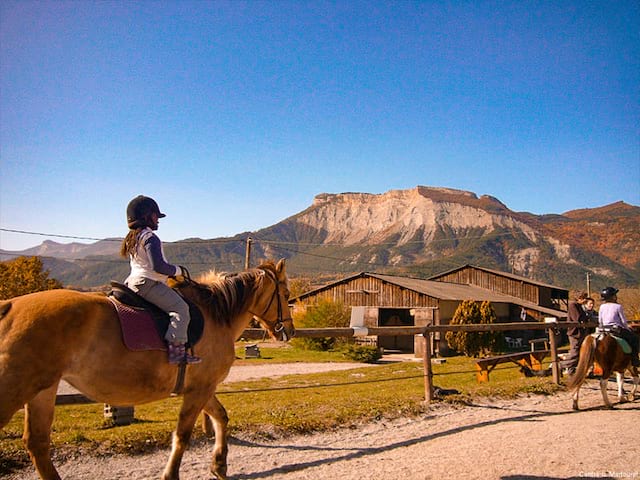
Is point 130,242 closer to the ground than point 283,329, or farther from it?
farther from it

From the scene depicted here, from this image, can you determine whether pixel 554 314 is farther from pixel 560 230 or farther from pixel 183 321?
pixel 560 230

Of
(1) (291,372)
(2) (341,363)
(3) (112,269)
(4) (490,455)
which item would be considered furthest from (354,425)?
(3) (112,269)

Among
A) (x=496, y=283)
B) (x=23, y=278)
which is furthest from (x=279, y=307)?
(x=496, y=283)

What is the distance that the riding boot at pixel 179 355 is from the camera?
421 centimetres

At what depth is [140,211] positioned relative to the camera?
14.5 feet

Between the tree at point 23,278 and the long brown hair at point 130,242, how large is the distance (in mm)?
36363

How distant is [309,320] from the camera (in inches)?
1212

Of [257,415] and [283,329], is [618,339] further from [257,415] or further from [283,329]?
[283,329]

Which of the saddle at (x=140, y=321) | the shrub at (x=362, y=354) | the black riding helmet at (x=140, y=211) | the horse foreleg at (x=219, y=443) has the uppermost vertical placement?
the black riding helmet at (x=140, y=211)

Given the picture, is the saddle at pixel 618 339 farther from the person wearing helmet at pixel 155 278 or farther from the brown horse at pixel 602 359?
the person wearing helmet at pixel 155 278

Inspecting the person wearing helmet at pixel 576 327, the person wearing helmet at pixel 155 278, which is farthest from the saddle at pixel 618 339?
the person wearing helmet at pixel 155 278

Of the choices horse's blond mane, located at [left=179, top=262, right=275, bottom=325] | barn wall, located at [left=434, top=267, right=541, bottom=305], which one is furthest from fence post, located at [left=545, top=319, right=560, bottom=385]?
barn wall, located at [left=434, top=267, right=541, bottom=305]

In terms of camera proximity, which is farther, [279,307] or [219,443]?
[279,307]

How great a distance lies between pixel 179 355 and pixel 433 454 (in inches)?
143
